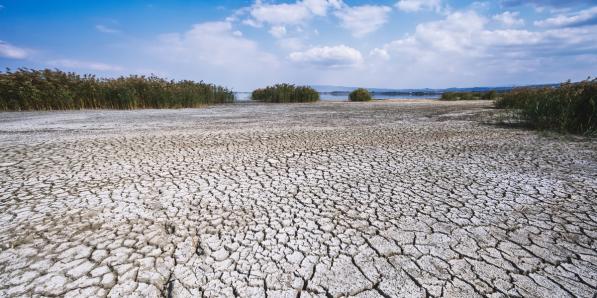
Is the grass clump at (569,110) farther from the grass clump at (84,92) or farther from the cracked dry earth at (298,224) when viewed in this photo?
the grass clump at (84,92)

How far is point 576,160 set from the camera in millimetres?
3146

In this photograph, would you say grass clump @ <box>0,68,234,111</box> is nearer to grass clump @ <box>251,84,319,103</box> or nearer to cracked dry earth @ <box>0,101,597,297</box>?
grass clump @ <box>251,84,319,103</box>

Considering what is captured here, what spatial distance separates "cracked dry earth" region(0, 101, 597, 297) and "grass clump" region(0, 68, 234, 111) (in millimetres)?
8854

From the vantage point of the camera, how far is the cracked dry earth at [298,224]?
51.3 inches

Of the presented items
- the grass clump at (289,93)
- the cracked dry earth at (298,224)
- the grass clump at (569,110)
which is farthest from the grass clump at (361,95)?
the cracked dry earth at (298,224)

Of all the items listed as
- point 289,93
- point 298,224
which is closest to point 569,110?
point 298,224

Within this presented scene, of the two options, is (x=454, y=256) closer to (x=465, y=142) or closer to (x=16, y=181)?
(x=465, y=142)

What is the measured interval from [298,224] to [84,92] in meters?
12.4

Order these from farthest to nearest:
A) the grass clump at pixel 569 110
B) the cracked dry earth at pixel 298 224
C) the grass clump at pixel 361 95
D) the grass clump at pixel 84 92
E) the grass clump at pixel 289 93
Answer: the grass clump at pixel 361 95 → the grass clump at pixel 289 93 → the grass clump at pixel 84 92 → the grass clump at pixel 569 110 → the cracked dry earth at pixel 298 224

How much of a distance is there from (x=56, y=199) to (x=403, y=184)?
288 cm

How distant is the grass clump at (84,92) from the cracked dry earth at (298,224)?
8.85 metres

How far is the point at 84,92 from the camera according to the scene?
34.9 feet

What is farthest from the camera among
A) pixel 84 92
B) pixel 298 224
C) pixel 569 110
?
pixel 84 92

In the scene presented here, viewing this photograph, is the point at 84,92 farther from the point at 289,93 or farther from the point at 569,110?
the point at 569,110
